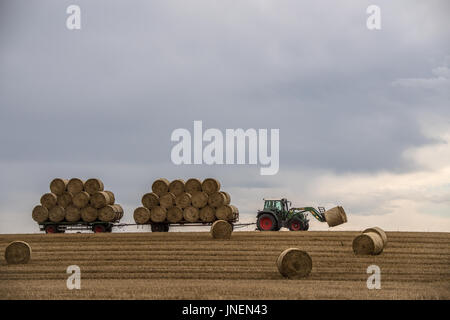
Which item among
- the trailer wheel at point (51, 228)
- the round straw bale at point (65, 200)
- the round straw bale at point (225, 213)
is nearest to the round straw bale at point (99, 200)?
the round straw bale at point (65, 200)

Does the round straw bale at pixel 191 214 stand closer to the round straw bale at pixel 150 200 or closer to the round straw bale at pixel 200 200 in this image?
the round straw bale at pixel 200 200

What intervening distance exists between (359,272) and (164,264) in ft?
19.8

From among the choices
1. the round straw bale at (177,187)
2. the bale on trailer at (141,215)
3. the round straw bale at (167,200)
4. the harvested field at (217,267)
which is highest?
the round straw bale at (177,187)

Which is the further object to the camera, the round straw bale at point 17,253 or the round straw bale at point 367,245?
the round straw bale at point 17,253

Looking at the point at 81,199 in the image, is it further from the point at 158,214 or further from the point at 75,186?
the point at 158,214

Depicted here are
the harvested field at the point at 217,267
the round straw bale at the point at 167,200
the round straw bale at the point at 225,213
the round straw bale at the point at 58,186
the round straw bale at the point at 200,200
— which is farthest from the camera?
the round straw bale at the point at 58,186

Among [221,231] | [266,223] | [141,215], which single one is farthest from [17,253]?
[266,223]

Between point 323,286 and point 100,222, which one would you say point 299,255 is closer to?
point 323,286

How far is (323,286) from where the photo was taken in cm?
1480

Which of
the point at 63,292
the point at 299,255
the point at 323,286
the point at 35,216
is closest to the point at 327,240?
the point at 299,255

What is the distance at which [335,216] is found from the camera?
2714 centimetres

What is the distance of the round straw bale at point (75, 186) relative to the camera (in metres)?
30.7

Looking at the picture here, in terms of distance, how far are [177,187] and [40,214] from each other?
7146 millimetres

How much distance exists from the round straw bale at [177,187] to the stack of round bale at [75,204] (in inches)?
125
